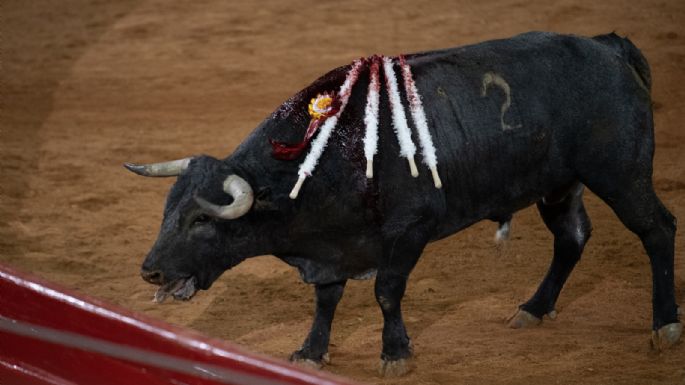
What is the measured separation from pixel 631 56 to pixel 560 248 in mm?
1271

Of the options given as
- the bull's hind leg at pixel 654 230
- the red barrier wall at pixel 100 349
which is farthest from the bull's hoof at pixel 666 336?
the red barrier wall at pixel 100 349

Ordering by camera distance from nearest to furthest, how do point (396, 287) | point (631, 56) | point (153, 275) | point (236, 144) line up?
point (153, 275) → point (396, 287) → point (631, 56) → point (236, 144)

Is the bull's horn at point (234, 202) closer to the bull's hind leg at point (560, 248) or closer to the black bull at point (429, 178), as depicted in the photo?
the black bull at point (429, 178)

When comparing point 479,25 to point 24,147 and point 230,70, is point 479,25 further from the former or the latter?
point 24,147

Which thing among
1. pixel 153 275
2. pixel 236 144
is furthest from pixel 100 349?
pixel 236 144

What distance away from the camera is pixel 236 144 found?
33.7 feet

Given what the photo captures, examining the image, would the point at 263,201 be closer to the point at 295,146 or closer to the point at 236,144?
the point at 295,146

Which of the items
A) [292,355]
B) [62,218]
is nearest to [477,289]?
[292,355]

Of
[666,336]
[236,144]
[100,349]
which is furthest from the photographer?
[236,144]

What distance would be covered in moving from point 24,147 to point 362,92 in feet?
17.3

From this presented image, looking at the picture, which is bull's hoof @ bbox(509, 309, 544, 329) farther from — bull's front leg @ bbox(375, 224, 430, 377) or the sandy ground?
bull's front leg @ bbox(375, 224, 430, 377)

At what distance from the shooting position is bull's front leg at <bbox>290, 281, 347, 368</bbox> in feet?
21.7

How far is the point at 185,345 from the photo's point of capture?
166 inches

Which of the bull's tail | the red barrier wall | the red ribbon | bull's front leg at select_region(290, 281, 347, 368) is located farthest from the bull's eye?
the bull's tail
